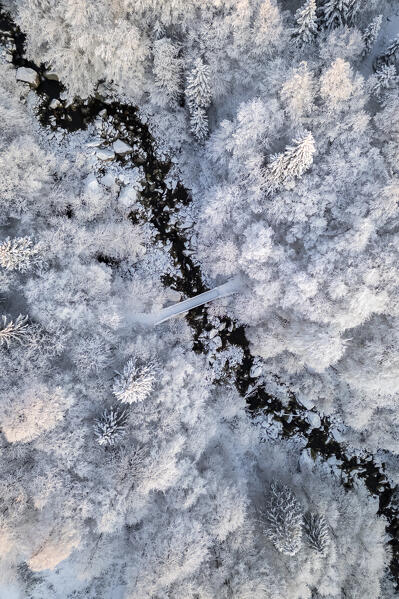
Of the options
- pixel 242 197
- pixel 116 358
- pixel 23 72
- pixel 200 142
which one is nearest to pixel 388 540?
pixel 116 358

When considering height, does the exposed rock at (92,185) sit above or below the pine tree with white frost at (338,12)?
below

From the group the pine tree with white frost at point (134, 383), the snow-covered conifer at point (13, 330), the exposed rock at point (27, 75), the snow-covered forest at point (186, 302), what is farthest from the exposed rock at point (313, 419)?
the exposed rock at point (27, 75)

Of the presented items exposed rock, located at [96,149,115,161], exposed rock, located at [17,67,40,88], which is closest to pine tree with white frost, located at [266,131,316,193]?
exposed rock, located at [96,149,115,161]

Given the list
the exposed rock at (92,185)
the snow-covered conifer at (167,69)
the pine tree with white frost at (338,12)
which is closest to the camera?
the pine tree with white frost at (338,12)

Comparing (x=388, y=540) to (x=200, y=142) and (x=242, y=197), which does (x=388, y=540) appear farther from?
(x=200, y=142)

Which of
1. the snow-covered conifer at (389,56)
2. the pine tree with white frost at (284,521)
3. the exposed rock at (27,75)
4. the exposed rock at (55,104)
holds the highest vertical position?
the exposed rock at (27,75)

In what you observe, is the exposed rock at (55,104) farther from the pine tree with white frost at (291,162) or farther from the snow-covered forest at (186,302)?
the pine tree with white frost at (291,162)

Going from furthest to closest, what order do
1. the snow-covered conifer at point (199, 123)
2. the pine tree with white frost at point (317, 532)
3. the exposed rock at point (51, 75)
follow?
the exposed rock at point (51, 75), the snow-covered conifer at point (199, 123), the pine tree with white frost at point (317, 532)

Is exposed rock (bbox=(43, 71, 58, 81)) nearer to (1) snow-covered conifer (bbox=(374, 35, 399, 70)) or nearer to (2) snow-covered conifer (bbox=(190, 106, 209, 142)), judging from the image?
(2) snow-covered conifer (bbox=(190, 106, 209, 142))
